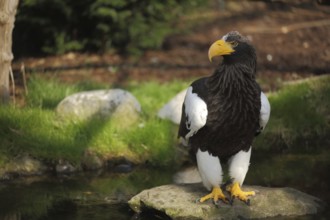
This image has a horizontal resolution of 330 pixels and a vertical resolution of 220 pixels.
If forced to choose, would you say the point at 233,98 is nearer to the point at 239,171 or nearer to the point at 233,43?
the point at 233,43

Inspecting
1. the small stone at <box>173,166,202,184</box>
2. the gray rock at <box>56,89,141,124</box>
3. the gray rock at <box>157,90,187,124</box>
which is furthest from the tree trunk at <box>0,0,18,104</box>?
the small stone at <box>173,166,202,184</box>

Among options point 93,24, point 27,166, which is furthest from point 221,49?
point 93,24

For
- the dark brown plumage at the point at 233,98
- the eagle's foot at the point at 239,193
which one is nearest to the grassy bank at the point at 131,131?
the eagle's foot at the point at 239,193

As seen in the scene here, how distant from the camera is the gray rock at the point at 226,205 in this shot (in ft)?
19.1

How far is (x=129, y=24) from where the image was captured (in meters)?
11.0

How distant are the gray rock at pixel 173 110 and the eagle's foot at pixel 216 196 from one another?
7.75ft

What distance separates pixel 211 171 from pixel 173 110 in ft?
8.44

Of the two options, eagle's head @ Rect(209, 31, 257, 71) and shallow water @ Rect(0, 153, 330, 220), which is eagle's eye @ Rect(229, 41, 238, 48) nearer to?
eagle's head @ Rect(209, 31, 257, 71)

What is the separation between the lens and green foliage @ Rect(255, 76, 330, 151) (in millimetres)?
8062

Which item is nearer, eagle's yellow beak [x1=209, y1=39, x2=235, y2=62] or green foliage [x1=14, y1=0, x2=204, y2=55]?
eagle's yellow beak [x1=209, y1=39, x2=235, y2=62]

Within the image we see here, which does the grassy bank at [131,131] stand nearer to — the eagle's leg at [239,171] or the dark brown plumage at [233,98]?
the eagle's leg at [239,171]

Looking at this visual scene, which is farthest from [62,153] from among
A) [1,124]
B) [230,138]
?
[230,138]

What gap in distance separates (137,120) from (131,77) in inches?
97.2

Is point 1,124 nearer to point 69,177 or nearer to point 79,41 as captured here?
point 69,177
